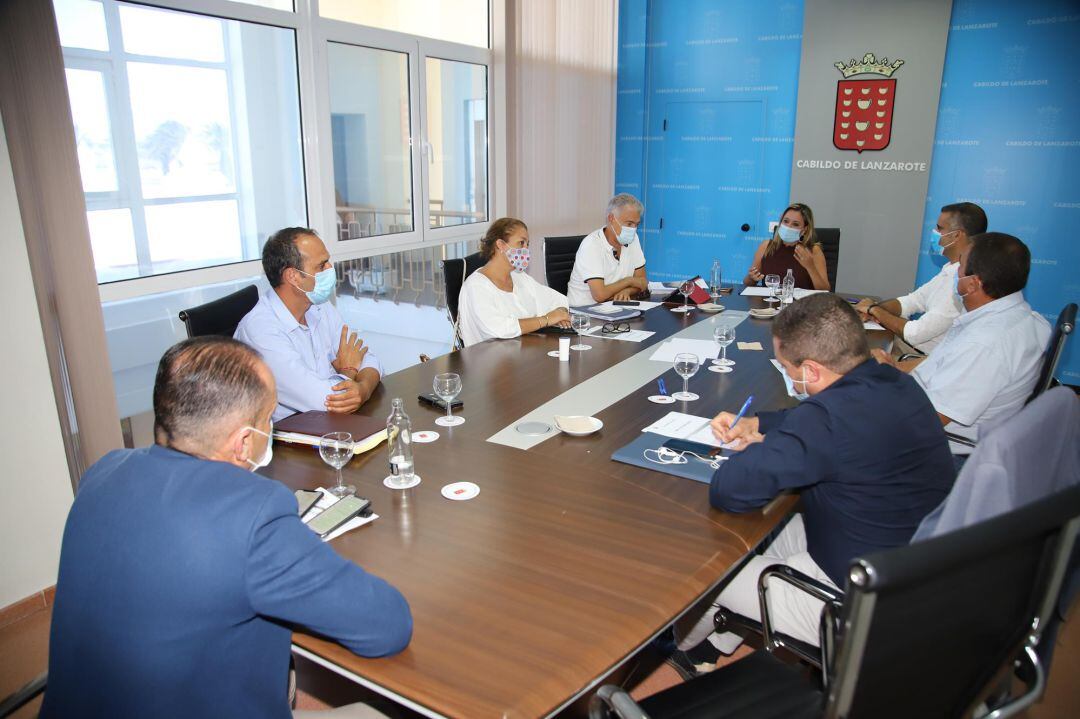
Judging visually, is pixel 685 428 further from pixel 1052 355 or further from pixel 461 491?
pixel 1052 355

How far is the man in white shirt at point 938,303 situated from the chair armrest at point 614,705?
303 cm

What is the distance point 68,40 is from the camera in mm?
3293

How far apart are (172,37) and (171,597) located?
12.0ft

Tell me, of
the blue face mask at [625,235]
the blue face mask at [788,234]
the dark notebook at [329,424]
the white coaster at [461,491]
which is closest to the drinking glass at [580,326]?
the blue face mask at [625,235]

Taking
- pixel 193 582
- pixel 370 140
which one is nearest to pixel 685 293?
pixel 370 140

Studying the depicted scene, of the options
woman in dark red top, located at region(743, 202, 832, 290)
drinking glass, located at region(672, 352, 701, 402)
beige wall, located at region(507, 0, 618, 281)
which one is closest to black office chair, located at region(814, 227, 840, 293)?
woman in dark red top, located at region(743, 202, 832, 290)

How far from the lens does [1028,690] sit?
1446mm

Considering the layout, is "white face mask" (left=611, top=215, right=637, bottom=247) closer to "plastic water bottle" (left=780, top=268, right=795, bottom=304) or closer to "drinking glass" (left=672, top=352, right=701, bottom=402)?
"plastic water bottle" (left=780, top=268, right=795, bottom=304)

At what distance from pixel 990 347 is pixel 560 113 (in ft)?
14.0

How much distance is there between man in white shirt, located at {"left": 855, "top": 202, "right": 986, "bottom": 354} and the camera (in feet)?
12.5

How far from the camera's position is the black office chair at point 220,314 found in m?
2.60

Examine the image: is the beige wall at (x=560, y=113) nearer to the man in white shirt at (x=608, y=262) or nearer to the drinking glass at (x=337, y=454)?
the man in white shirt at (x=608, y=262)

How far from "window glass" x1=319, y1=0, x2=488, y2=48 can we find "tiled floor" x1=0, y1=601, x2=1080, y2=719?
3.58 metres

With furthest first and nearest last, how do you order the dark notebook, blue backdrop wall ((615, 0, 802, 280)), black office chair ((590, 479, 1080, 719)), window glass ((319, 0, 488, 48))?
blue backdrop wall ((615, 0, 802, 280)) < window glass ((319, 0, 488, 48)) < the dark notebook < black office chair ((590, 479, 1080, 719))
